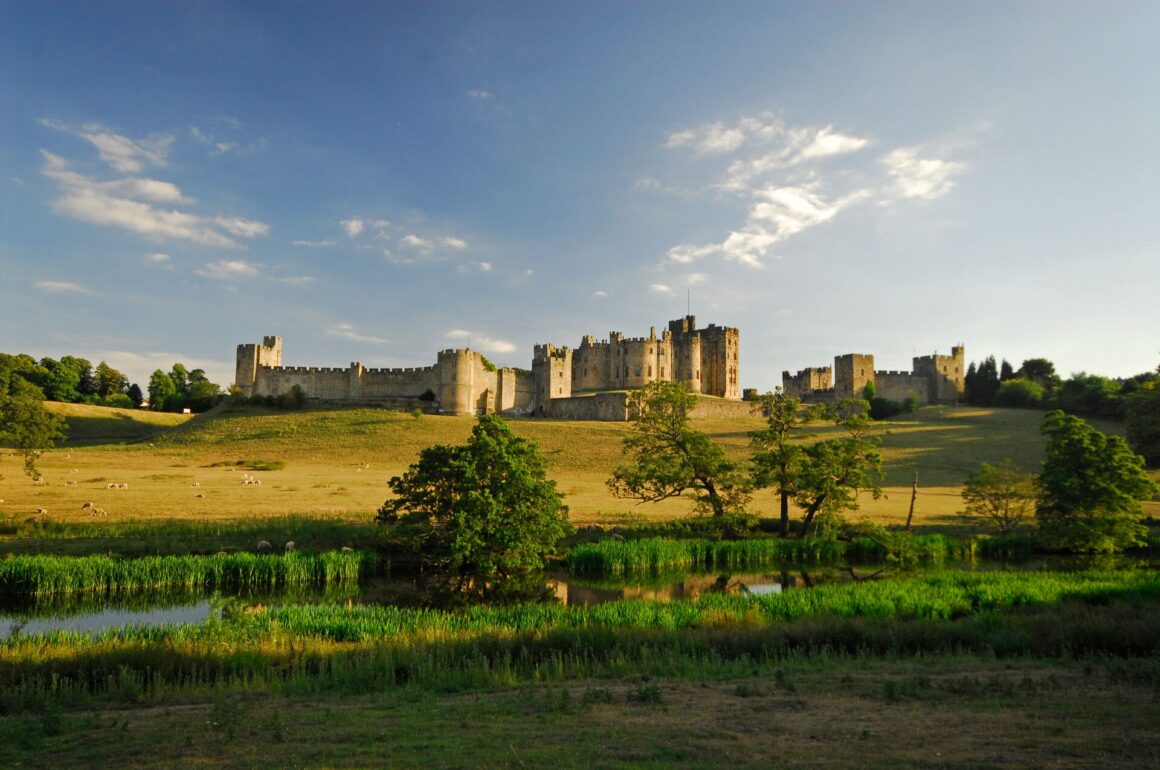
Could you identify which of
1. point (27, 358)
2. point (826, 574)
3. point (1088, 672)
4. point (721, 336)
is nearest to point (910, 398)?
point (721, 336)

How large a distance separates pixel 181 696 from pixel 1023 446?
60046mm

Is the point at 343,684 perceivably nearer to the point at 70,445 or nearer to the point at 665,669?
the point at 665,669

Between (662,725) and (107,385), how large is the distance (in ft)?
359

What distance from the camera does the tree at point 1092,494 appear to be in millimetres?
23000

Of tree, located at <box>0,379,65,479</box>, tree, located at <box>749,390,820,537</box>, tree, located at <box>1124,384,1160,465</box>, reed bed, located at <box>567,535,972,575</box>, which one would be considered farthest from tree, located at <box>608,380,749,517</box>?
tree, located at <box>1124,384,1160,465</box>

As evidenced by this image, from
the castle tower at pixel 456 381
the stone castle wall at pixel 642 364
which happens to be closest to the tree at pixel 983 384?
the stone castle wall at pixel 642 364

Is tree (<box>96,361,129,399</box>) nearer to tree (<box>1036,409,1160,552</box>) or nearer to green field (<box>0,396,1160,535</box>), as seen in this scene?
green field (<box>0,396,1160,535</box>)

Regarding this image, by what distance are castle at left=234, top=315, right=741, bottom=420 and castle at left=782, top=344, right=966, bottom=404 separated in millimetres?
12304

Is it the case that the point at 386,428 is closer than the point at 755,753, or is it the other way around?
the point at 755,753

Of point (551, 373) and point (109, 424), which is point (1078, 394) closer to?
point (551, 373)

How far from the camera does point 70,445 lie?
191ft

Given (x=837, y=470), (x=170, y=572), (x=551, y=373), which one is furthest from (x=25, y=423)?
(x=551, y=373)

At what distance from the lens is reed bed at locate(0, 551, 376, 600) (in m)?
17.8

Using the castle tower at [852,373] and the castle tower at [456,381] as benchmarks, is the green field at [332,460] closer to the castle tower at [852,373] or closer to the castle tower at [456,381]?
the castle tower at [456,381]
